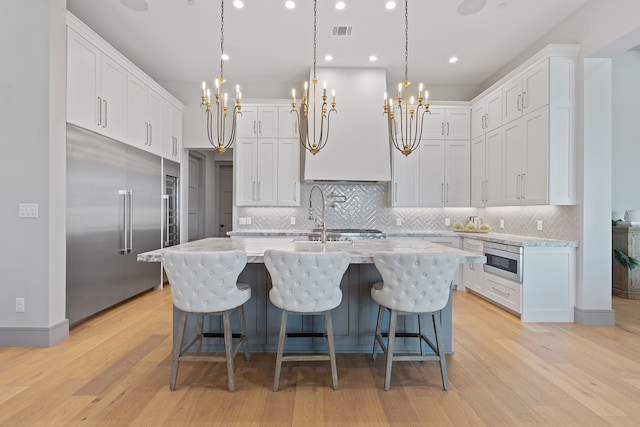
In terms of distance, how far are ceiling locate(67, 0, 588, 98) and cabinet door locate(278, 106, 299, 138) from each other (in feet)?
2.00

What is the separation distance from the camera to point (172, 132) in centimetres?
543

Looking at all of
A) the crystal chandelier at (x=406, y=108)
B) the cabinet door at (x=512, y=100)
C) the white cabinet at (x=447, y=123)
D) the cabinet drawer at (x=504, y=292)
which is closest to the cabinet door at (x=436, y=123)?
the white cabinet at (x=447, y=123)

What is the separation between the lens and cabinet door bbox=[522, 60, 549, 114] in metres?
3.75

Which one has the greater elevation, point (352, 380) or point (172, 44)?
point (172, 44)

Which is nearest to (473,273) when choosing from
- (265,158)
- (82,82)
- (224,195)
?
(265,158)

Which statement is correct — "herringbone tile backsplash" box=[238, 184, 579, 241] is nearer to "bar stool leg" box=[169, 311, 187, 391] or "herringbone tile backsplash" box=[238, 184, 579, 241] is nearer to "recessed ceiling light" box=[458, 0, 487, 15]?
"recessed ceiling light" box=[458, 0, 487, 15]

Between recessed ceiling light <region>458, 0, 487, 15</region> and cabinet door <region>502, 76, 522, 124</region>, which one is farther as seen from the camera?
cabinet door <region>502, 76, 522, 124</region>

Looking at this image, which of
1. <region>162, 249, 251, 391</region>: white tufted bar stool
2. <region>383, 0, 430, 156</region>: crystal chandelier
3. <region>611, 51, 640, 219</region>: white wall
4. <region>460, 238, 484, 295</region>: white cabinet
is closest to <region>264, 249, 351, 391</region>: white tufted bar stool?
<region>162, 249, 251, 391</region>: white tufted bar stool

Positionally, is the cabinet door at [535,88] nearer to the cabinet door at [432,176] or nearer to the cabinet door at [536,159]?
the cabinet door at [536,159]

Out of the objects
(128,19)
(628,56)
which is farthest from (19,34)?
(628,56)

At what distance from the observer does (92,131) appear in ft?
11.7

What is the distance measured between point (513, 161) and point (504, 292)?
1.63 metres

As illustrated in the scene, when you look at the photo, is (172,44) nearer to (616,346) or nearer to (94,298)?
(94,298)

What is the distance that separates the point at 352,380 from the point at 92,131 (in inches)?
137
